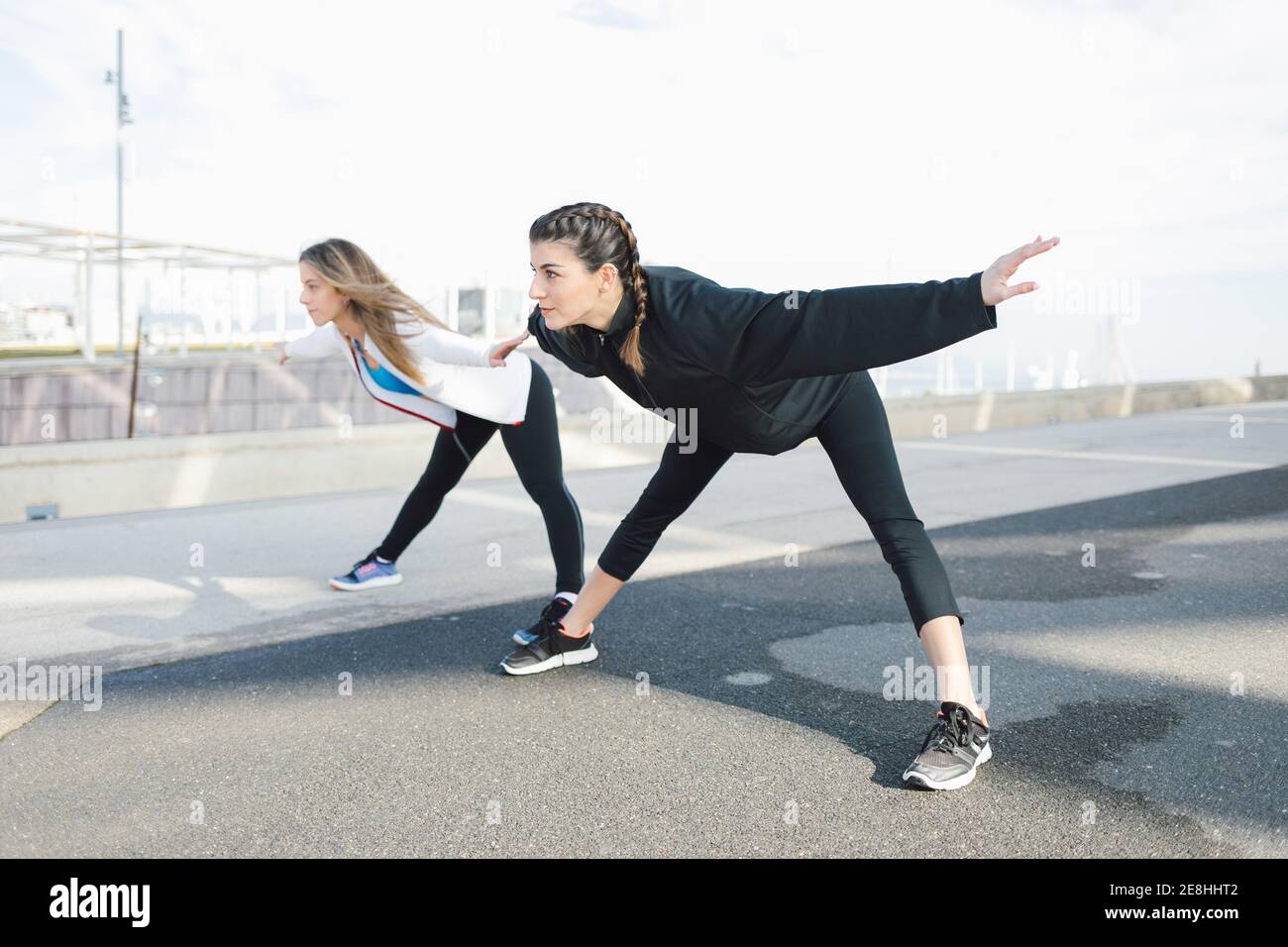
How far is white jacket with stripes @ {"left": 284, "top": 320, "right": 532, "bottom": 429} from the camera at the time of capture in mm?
4465

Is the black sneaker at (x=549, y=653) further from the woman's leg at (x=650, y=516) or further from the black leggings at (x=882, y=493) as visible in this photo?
the black leggings at (x=882, y=493)

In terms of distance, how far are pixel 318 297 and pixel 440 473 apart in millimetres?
940

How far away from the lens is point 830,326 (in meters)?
2.68

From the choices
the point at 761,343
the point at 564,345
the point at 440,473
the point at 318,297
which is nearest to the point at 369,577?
the point at 440,473

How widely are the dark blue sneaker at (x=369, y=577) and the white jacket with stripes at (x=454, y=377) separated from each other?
0.99 metres

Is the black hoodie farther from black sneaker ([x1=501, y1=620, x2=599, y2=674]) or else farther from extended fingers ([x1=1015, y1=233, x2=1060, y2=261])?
black sneaker ([x1=501, y1=620, x2=599, y2=674])

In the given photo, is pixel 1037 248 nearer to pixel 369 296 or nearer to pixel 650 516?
pixel 650 516

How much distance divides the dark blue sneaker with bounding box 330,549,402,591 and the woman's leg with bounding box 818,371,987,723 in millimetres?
2813

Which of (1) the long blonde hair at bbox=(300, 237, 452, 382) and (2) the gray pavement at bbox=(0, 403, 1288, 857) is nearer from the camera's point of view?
(2) the gray pavement at bbox=(0, 403, 1288, 857)

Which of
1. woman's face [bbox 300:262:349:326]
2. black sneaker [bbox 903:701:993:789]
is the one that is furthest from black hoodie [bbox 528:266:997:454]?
woman's face [bbox 300:262:349:326]
